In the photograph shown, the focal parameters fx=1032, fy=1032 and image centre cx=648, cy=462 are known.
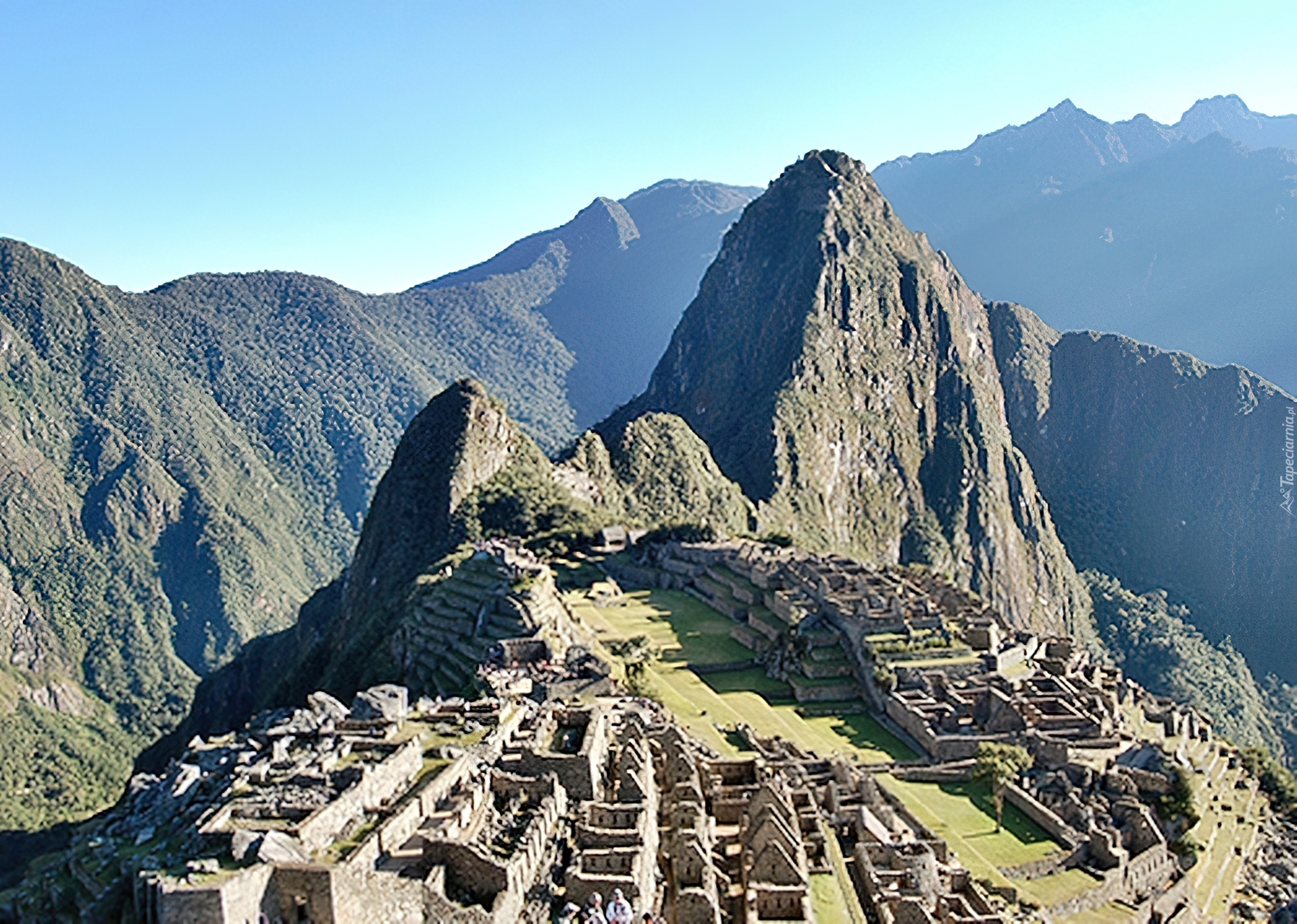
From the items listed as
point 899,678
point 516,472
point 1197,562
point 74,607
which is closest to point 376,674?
point 899,678

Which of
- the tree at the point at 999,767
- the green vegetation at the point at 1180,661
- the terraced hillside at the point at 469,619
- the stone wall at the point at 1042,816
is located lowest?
the green vegetation at the point at 1180,661

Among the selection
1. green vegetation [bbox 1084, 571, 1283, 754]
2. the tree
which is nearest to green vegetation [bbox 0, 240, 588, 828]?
the tree

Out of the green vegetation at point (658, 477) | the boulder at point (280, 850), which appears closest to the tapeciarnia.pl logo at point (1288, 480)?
the green vegetation at point (658, 477)

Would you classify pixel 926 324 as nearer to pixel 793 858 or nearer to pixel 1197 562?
pixel 1197 562

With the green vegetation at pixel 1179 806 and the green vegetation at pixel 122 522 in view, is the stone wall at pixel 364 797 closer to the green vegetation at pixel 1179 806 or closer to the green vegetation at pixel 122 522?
the green vegetation at pixel 1179 806

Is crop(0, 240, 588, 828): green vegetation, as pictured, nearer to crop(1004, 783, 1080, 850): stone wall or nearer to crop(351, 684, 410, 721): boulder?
crop(351, 684, 410, 721): boulder

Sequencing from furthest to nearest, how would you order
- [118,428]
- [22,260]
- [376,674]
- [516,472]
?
[22,260], [118,428], [516,472], [376,674]
